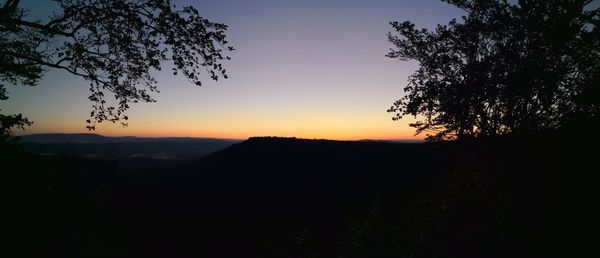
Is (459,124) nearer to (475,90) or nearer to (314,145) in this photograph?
(475,90)

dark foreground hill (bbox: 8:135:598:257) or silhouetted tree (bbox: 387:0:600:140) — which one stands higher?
silhouetted tree (bbox: 387:0:600:140)

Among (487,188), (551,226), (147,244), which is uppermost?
(487,188)

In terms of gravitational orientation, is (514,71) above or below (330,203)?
above

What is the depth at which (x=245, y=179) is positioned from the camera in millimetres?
42062

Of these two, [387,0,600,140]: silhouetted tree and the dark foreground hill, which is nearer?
the dark foreground hill

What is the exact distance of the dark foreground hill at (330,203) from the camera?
506 centimetres

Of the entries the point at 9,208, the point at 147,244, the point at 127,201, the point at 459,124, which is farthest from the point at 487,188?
the point at 127,201

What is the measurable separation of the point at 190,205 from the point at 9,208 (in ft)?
106

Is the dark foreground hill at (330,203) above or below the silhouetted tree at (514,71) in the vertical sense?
below

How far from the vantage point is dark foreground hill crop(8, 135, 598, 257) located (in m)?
5.06

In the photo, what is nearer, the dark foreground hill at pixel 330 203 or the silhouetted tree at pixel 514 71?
the dark foreground hill at pixel 330 203

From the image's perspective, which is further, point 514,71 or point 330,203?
point 330,203

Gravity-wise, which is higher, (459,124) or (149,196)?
(459,124)

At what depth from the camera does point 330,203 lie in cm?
2892
